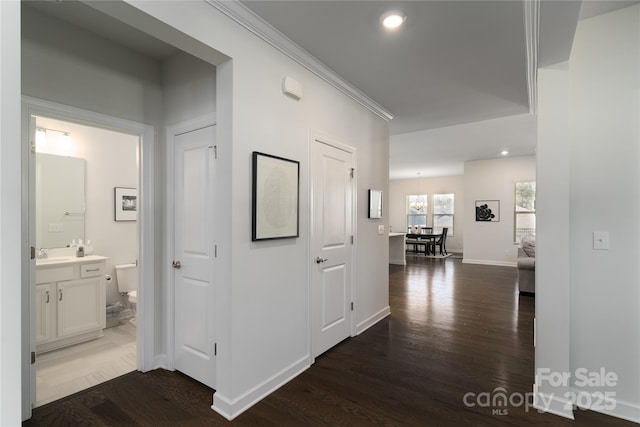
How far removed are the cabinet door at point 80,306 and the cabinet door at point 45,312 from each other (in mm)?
57

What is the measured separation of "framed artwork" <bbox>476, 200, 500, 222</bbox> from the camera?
8.32 metres

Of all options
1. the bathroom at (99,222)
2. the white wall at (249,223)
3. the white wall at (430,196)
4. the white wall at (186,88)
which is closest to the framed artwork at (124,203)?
the bathroom at (99,222)

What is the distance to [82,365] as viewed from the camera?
2.88 metres

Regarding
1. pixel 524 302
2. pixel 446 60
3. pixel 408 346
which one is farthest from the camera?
pixel 524 302

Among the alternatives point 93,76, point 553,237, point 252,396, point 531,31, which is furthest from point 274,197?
point 531,31

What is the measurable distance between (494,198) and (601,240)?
6.70 meters

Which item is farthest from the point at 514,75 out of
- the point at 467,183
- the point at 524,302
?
the point at 467,183

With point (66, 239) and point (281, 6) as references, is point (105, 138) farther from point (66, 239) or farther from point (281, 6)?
point (281, 6)

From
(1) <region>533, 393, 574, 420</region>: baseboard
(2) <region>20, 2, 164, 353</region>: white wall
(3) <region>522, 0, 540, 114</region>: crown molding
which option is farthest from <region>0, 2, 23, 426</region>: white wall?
(1) <region>533, 393, 574, 420</region>: baseboard

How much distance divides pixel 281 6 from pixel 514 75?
2.30 metres

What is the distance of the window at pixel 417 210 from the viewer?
40.0 ft

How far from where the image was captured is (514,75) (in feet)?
9.84

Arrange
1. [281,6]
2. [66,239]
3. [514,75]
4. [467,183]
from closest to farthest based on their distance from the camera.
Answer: [281,6]
[514,75]
[66,239]
[467,183]

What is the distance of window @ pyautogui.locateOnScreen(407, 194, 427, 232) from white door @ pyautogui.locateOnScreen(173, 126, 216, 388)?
35.3 ft
